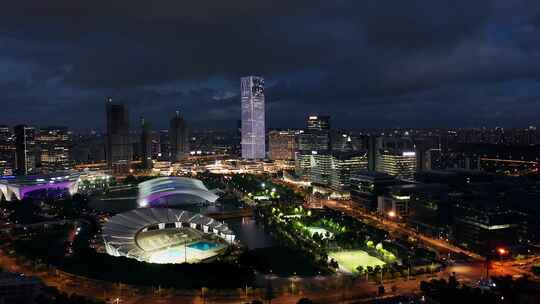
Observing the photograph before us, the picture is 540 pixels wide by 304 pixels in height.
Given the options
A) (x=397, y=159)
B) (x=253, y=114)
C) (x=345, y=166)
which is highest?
(x=253, y=114)

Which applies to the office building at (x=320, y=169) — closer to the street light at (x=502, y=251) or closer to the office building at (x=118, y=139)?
the street light at (x=502, y=251)

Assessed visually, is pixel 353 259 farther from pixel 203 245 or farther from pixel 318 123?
pixel 318 123

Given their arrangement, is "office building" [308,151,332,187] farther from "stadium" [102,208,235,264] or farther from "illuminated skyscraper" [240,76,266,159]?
"stadium" [102,208,235,264]

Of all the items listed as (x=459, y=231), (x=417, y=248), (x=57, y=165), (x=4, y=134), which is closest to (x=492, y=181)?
(x=459, y=231)

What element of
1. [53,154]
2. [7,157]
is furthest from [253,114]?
[7,157]

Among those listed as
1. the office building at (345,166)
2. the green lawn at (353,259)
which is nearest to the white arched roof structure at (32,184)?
the office building at (345,166)

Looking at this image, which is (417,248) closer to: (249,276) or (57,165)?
(249,276)
